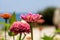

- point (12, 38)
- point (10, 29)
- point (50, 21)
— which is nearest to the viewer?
point (10, 29)

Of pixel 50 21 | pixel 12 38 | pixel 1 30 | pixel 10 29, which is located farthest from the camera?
pixel 50 21

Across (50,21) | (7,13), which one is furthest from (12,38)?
(50,21)

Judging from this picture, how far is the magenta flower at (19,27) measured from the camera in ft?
2.87

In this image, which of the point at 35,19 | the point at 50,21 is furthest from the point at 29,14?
the point at 50,21

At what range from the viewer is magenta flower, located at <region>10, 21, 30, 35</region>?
0.88 m

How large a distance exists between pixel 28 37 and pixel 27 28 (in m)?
0.08

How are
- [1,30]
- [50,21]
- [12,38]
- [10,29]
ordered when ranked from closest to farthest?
1. [10,29]
2. [12,38]
3. [1,30]
4. [50,21]

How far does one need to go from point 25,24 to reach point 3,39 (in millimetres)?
109

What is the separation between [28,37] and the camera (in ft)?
3.13

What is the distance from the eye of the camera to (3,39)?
94cm

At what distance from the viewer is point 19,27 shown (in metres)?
0.89

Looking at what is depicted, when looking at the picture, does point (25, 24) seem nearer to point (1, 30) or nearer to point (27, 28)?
point (27, 28)

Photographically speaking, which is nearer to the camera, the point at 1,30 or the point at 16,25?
the point at 16,25

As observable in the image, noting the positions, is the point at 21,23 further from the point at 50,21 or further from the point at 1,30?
the point at 50,21
